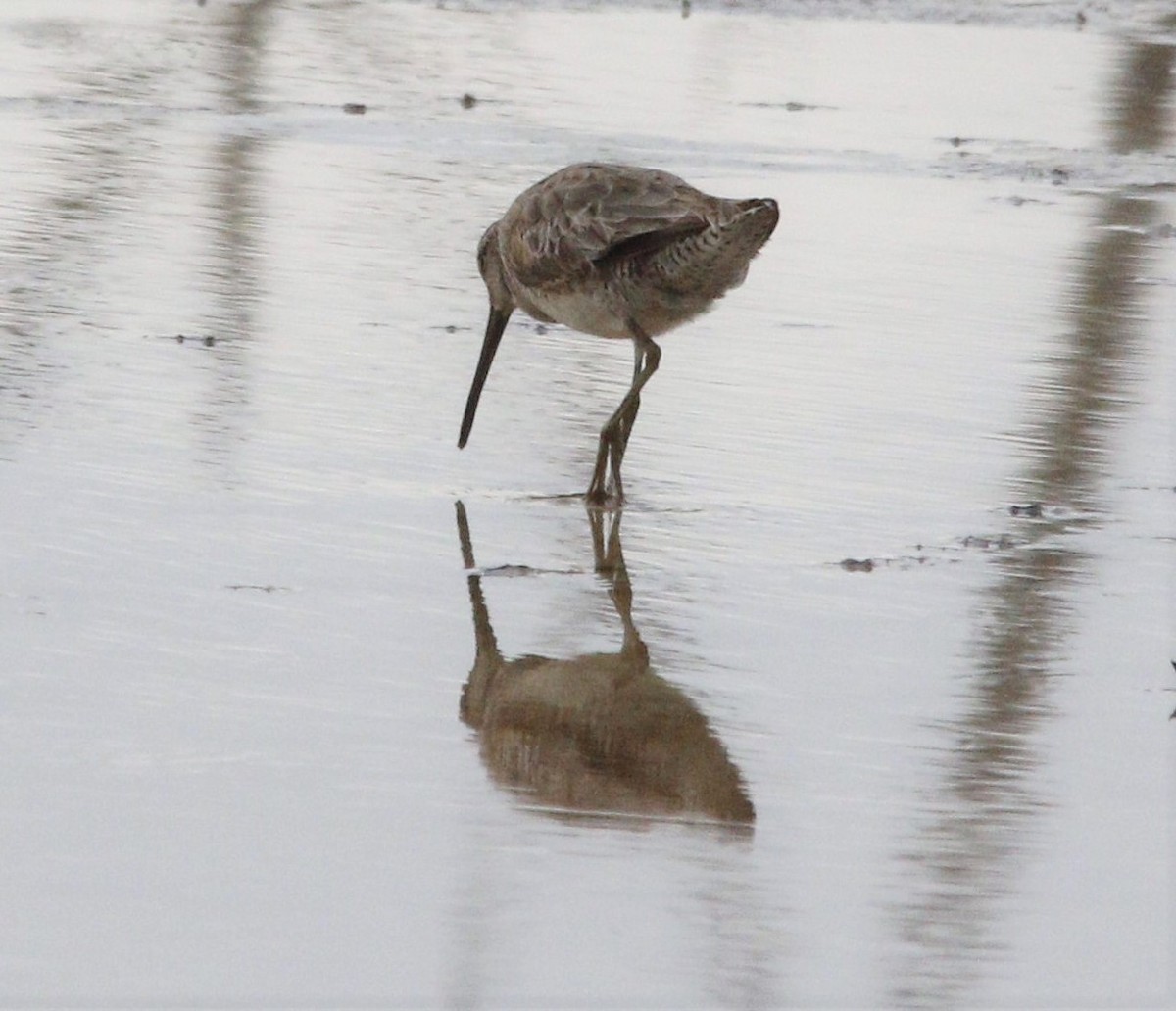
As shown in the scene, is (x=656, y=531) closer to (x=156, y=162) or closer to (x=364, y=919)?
(x=364, y=919)

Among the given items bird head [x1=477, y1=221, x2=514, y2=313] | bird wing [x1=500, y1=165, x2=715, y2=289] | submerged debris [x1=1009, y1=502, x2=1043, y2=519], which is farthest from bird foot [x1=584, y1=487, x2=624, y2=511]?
bird head [x1=477, y1=221, x2=514, y2=313]

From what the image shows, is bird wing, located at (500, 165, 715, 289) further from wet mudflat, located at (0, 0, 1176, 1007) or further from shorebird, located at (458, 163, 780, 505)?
wet mudflat, located at (0, 0, 1176, 1007)

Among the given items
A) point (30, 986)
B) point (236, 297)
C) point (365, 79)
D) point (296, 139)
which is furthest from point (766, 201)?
point (365, 79)

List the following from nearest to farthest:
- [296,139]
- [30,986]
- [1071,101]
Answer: [30,986] < [296,139] < [1071,101]

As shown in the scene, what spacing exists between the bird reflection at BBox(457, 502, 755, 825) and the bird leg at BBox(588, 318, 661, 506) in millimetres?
1227

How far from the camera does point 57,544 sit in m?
5.84

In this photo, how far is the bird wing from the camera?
22.8 feet

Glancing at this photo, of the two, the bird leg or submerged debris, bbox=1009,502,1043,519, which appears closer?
submerged debris, bbox=1009,502,1043,519

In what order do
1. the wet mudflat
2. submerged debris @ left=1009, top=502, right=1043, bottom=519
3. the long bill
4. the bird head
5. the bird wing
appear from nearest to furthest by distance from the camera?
the wet mudflat → submerged debris @ left=1009, top=502, right=1043, bottom=519 → the bird wing → the long bill → the bird head

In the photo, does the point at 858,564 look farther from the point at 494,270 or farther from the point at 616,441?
the point at 494,270

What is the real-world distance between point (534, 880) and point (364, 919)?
32cm

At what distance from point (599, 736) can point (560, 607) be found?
947mm

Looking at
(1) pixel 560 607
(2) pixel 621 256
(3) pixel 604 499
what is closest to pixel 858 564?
(1) pixel 560 607

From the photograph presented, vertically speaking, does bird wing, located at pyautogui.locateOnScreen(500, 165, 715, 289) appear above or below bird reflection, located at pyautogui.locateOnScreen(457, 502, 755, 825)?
below
